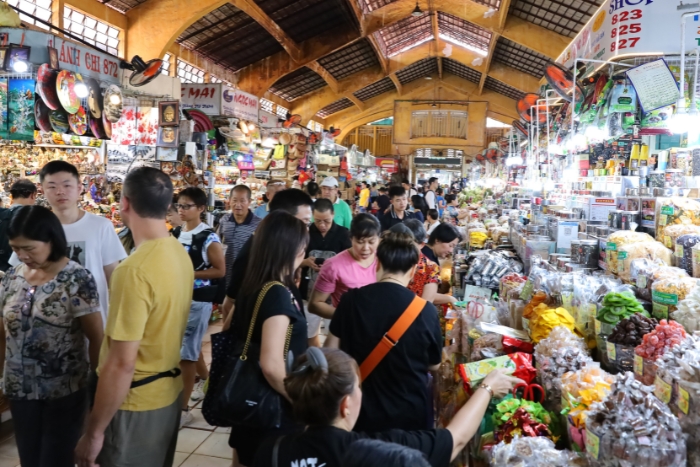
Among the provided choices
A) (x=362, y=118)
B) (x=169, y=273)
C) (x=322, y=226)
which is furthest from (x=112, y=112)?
(x=362, y=118)

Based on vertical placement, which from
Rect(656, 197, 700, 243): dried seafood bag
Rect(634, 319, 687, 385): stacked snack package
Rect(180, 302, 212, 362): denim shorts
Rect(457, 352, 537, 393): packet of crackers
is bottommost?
Rect(180, 302, 212, 362): denim shorts

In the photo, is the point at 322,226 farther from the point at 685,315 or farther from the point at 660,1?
the point at 660,1

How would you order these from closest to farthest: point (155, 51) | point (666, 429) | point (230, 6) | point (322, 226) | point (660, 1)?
point (666, 429)
point (322, 226)
point (660, 1)
point (155, 51)
point (230, 6)

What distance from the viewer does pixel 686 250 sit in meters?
2.87

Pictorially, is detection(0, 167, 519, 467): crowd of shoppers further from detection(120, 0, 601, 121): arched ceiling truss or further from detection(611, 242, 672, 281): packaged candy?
detection(120, 0, 601, 121): arched ceiling truss

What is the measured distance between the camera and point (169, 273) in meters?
1.86

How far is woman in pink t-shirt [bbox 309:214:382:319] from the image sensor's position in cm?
302

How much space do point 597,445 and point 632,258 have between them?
1.81 m

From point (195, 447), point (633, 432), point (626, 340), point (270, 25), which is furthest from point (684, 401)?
point (270, 25)

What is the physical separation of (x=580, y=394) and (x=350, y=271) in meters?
1.50

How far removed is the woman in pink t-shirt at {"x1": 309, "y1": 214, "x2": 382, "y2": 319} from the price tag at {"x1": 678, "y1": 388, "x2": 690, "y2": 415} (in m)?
1.68

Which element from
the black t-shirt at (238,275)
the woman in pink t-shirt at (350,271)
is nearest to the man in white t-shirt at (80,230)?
the black t-shirt at (238,275)

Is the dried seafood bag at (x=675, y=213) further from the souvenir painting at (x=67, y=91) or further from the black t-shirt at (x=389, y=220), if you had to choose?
the souvenir painting at (x=67, y=91)

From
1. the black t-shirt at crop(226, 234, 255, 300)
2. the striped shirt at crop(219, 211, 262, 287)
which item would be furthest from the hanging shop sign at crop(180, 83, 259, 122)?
the black t-shirt at crop(226, 234, 255, 300)
